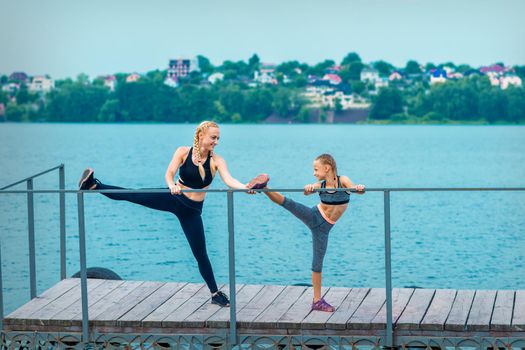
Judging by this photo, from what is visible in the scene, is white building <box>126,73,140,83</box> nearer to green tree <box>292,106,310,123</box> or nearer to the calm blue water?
green tree <box>292,106,310,123</box>

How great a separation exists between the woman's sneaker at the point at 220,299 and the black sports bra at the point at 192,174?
1162mm

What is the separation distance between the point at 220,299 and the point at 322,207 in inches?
56.1

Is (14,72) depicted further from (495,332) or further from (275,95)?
(495,332)

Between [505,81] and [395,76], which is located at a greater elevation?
[395,76]

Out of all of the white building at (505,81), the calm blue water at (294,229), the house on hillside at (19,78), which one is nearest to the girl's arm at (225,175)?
the calm blue water at (294,229)

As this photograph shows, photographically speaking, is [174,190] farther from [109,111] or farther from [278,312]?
[109,111]

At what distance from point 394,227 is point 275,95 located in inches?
3784

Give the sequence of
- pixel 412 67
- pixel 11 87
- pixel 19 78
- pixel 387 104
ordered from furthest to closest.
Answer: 1. pixel 412 67
2. pixel 387 104
3. pixel 11 87
4. pixel 19 78

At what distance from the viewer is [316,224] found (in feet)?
34.5

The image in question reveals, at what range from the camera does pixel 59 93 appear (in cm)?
14288

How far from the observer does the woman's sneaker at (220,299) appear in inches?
434

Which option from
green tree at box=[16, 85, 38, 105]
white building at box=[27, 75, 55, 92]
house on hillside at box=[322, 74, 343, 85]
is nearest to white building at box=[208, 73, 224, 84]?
house on hillside at box=[322, 74, 343, 85]

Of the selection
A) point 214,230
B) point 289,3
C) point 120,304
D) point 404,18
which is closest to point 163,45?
point 289,3

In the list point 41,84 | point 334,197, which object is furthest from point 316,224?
point 41,84
